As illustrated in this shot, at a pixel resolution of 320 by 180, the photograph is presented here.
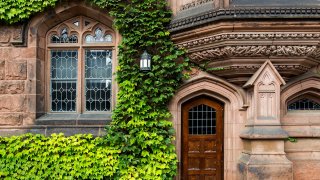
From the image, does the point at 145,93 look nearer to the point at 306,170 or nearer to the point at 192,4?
the point at 192,4

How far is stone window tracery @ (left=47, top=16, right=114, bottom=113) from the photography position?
6.75 m

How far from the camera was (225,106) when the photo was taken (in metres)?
6.38

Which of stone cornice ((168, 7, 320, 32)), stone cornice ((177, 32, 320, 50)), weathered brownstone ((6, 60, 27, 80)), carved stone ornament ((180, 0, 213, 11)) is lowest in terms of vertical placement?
weathered brownstone ((6, 60, 27, 80))

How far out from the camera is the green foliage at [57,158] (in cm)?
616

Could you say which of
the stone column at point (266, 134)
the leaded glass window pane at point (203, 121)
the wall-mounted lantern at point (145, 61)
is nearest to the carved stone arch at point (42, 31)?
the wall-mounted lantern at point (145, 61)

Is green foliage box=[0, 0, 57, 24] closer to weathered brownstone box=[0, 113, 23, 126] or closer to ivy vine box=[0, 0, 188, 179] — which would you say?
ivy vine box=[0, 0, 188, 179]

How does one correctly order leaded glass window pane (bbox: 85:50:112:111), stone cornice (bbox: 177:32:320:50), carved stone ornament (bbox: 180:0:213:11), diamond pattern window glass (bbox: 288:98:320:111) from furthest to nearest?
leaded glass window pane (bbox: 85:50:112:111) < diamond pattern window glass (bbox: 288:98:320:111) < carved stone ornament (bbox: 180:0:213:11) < stone cornice (bbox: 177:32:320:50)

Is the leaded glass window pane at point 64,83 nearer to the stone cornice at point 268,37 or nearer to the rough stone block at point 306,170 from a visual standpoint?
the stone cornice at point 268,37

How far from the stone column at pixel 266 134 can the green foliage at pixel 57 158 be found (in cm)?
252

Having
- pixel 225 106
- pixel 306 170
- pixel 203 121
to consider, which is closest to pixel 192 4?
pixel 225 106

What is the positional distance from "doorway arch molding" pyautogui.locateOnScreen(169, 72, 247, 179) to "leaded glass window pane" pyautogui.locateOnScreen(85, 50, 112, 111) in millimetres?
1430

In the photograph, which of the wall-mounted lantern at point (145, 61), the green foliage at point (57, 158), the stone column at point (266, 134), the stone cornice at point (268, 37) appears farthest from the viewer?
the green foliage at point (57, 158)

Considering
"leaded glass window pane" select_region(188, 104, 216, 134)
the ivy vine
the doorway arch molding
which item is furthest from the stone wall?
"leaded glass window pane" select_region(188, 104, 216, 134)

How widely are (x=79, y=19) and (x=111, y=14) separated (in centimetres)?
94
